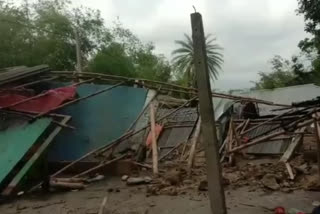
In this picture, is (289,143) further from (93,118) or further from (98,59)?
(98,59)

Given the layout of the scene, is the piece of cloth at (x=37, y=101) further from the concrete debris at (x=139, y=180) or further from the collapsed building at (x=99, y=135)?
the concrete debris at (x=139, y=180)

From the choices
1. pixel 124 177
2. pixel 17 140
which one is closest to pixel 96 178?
pixel 124 177

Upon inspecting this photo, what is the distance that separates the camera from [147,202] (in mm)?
6473

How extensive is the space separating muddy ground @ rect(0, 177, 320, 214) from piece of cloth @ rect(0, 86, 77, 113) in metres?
2.16

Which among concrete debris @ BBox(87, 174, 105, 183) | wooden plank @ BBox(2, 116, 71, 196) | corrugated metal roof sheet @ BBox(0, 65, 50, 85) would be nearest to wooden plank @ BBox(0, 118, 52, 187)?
wooden plank @ BBox(2, 116, 71, 196)

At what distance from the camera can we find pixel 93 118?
10.1 metres

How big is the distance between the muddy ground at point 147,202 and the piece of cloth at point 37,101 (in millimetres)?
2158

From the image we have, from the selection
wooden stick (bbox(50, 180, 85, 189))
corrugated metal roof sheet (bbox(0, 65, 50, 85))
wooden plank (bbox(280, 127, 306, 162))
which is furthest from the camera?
corrugated metal roof sheet (bbox(0, 65, 50, 85))

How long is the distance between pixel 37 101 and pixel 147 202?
4039 mm

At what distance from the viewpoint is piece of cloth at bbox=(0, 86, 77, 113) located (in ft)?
29.2

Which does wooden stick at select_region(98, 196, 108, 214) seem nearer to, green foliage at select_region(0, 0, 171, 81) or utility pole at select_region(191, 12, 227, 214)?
utility pole at select_region(191, 12, 227, 214)

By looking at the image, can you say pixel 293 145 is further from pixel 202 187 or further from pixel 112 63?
pixel 112 63

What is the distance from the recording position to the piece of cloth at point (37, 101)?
891 cm

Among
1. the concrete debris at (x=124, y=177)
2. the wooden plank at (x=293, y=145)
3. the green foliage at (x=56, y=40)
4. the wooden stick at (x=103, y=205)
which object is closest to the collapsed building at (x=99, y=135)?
the wooden plank at (x=293, y=145)
